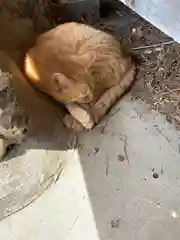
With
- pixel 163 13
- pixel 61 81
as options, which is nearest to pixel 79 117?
pixel 61 81

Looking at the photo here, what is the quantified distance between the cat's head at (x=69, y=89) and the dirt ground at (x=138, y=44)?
20 centimetres

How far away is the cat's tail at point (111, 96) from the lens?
7.14ft

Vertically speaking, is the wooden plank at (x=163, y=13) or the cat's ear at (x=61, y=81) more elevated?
the wooden plank at (x=163, y=13)

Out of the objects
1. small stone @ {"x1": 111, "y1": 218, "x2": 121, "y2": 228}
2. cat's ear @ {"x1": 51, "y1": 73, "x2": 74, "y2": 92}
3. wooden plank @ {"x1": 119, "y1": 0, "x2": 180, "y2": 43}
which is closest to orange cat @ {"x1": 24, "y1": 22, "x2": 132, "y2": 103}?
cat's ear @ {"x1": 51, "y1": 73, "x2": 74, "y2": 92}

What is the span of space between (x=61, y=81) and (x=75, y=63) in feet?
0.35

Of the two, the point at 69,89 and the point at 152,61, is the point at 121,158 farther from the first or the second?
the point at 152,61

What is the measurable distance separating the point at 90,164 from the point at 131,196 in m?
0.21

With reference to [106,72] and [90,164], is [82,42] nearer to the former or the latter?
[106,72]

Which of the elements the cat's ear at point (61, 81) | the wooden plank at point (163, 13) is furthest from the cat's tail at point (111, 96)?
the wooden plank at point (163, 13)

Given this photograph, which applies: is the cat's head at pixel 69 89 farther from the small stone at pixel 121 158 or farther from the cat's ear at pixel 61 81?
the small stone at pixel 121 158

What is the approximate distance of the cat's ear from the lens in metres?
2.08

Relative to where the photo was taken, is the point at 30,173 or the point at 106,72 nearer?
the point at 30,173

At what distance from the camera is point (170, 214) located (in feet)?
6.21

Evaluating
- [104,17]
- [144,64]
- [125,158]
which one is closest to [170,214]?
[125,158]
